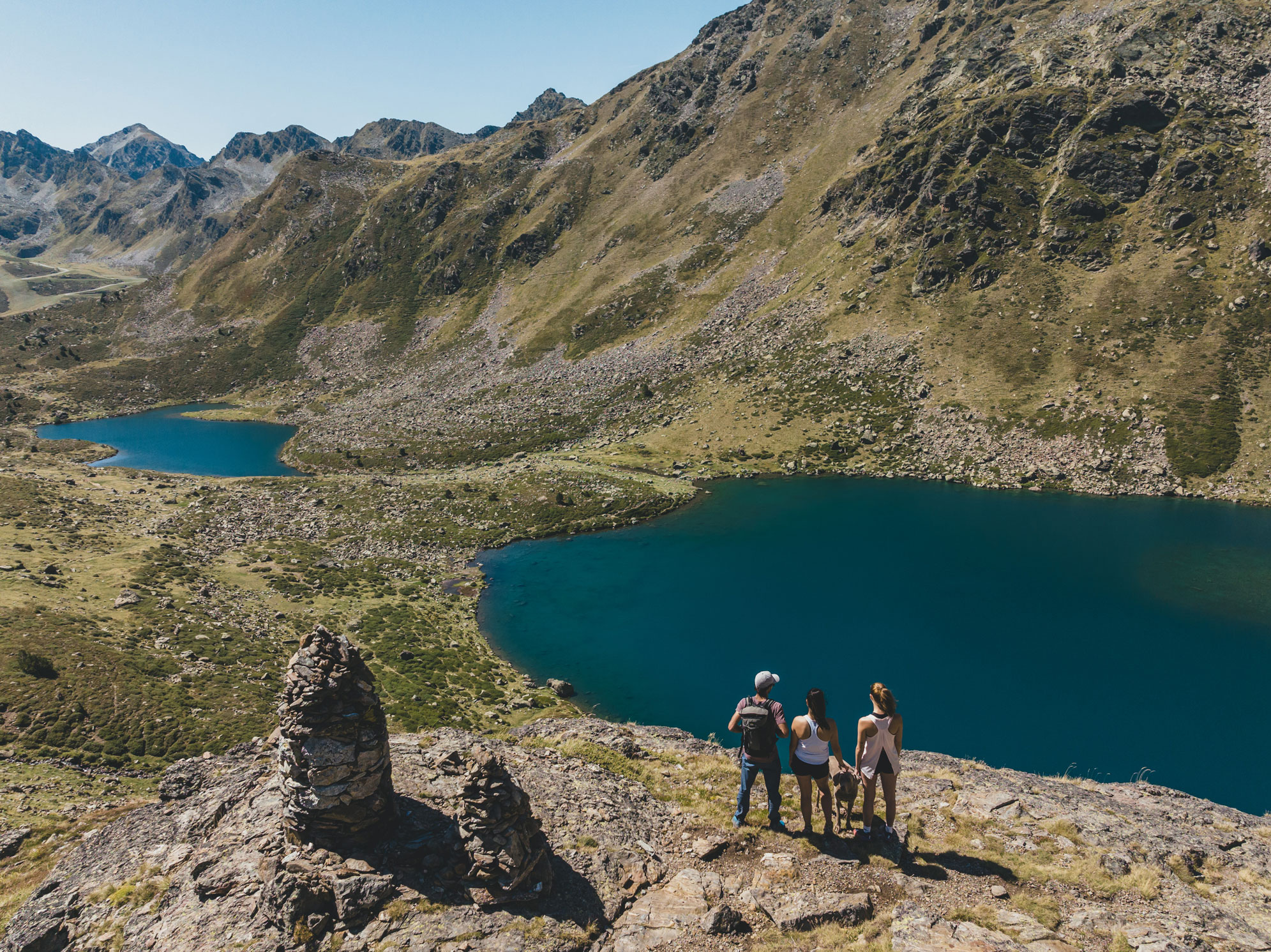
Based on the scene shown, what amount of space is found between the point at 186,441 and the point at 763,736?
163906mm

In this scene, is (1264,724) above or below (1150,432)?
below

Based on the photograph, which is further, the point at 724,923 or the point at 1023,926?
the point at 724,923

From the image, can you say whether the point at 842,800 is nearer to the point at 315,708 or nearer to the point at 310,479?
the point at 315,708

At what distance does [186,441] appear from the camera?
439ft

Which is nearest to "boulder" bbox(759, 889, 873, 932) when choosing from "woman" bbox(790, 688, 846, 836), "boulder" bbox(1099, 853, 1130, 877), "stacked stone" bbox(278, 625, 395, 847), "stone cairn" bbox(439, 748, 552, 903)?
"woman" bbox(790, 688, 846, 836)

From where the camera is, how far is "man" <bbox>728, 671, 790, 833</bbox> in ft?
46.4

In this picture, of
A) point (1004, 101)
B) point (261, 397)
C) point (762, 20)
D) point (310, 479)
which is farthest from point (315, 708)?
point (762, 20)

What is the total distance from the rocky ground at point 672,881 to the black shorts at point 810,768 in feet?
7.82

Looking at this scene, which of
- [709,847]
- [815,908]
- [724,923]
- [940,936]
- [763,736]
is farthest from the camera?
[709,847]

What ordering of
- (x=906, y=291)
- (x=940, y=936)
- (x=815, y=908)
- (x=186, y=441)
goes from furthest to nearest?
(x=186, y=441), (x=906, y=291), (x=815, y=908), (x=940, y=936)

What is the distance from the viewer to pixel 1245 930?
12.2 meters

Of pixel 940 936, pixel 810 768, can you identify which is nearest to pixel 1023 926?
pixel 940 936

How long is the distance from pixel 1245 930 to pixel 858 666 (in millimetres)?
30266

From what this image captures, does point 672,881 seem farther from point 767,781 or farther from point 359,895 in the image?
point 359,895
